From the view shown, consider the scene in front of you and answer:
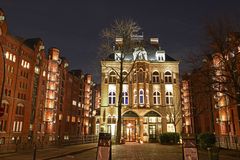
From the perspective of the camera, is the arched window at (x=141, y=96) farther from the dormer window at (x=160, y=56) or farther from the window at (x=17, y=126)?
the window at (x=17, y=126)

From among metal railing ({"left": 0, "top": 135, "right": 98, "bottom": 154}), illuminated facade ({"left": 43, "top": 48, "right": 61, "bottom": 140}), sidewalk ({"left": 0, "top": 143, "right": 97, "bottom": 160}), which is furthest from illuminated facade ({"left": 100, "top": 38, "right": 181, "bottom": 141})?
sidewalk ({"left": 0, "top": 143, "right": 97, "bottom": 160})

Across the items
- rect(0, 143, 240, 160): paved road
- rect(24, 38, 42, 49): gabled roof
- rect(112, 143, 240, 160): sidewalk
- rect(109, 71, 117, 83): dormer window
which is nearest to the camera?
rect(112, 143, 240, 160): sidewalk

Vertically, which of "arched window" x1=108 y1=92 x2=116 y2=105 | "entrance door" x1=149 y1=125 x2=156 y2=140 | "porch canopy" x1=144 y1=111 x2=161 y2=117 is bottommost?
"entrance door" x1=149 y1=125 x2=156 y2=140

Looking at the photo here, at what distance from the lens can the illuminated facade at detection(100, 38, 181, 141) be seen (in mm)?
55375

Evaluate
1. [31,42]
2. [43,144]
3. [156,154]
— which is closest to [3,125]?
[43,144]

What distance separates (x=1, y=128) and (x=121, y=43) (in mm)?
30215

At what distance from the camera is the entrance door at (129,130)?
55.4 metres

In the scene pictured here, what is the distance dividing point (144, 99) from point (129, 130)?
8171mm

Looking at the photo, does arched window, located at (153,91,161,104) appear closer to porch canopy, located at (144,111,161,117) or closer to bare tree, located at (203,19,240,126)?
porch canopy, located at (144,111,161,117)

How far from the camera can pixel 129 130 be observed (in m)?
55.8

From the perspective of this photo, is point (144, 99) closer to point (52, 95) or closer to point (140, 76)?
point (140, 76)

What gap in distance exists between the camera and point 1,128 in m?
46.2

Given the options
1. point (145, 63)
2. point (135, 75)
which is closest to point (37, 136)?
point (135, 75)

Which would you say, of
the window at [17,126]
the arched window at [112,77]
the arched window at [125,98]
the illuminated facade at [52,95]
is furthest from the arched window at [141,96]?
the window at [17,126]
